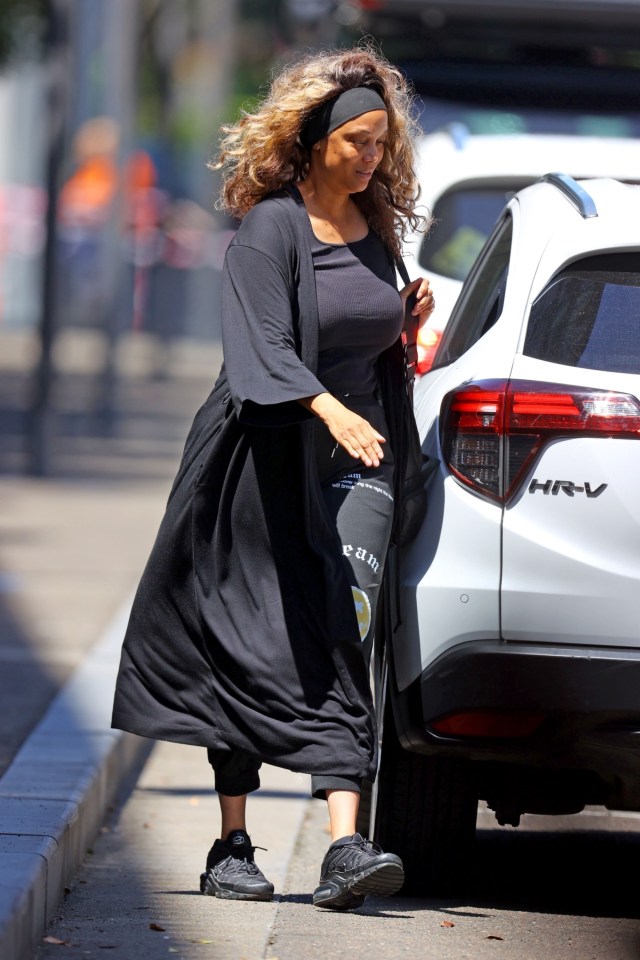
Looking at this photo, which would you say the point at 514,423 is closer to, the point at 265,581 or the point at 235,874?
the point at 265,581

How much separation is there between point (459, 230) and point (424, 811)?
3.00 m

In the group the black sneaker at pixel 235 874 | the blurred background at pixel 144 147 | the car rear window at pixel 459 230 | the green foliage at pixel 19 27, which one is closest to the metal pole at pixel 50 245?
the blurred background at pixel 144 147

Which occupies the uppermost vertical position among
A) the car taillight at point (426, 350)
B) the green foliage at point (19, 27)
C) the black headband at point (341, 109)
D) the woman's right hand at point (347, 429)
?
the green foliage at point (19, 27)

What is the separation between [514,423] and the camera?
4012 mm

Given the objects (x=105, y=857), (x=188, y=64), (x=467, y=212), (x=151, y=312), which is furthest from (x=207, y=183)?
(x=105, y=857)

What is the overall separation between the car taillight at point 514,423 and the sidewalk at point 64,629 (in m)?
1.31

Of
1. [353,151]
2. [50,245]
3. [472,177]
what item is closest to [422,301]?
[353,151]

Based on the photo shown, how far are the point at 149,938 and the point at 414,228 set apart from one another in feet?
5.87

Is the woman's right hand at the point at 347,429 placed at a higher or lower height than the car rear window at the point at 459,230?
lower

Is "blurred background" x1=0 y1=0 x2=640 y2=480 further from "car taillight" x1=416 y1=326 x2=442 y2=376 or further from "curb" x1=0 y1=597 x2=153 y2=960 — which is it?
"curb" x1=0 y1=597 x2=153 y2=960

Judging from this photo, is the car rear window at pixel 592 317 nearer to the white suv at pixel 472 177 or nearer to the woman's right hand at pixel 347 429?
the woman's right hand at pixel 347 429

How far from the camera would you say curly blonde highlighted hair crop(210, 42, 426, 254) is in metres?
4.37

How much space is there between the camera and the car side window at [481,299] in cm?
458

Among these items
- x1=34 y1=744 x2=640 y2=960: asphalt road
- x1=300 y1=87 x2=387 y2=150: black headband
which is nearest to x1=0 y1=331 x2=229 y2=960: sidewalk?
x1=34 y1=744 x2=640 y2=960: asphalt road
